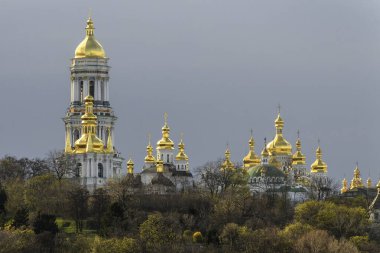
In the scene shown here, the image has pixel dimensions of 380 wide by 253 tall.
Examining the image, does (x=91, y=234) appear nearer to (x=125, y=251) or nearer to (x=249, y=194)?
(x=125, y=251)

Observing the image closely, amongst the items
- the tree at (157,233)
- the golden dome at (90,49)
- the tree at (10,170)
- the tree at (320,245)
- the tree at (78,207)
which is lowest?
the tree at (320,245)

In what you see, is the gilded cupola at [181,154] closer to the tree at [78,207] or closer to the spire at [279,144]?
the spire at [279,144]

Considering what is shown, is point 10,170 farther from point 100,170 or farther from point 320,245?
point 320,245

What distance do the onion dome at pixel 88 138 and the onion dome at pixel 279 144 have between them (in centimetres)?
1795

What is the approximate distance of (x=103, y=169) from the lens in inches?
4751

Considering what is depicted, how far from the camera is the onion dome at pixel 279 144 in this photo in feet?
455

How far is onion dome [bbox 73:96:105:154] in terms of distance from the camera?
121062 mm

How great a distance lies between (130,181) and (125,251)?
1028 inches

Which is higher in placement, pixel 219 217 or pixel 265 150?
pixel 265 150

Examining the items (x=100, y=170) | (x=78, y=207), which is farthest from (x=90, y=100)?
(x=78, y=207)

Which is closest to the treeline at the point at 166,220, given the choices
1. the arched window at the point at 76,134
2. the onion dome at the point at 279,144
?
the arched window at the point at 76,134

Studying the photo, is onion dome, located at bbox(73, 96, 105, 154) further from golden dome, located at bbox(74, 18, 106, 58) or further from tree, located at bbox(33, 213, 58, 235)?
tree, located at bbox(33, 213, 58, 235)

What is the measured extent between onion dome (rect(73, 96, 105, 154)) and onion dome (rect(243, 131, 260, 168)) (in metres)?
15.2

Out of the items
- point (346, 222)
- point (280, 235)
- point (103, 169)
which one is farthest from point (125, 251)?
point (103, 169)
